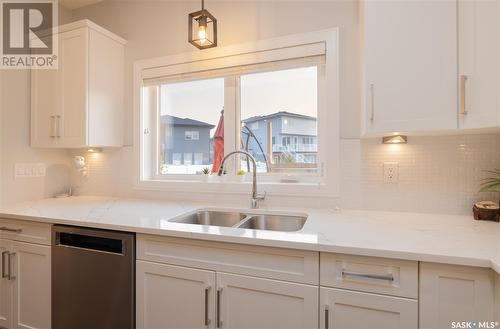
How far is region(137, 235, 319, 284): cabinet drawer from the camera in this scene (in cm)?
110

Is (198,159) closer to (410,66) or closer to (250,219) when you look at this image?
(250,219)

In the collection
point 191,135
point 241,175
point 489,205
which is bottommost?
point 489,205

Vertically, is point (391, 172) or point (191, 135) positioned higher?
point (191, 135)

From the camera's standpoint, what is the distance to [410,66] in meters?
1.27

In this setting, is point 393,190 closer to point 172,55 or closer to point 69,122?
point 172,55

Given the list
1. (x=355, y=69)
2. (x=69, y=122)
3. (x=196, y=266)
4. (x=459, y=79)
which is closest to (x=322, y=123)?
(x=355, y=69)

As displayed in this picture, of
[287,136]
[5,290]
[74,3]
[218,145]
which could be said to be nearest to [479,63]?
[287,136]

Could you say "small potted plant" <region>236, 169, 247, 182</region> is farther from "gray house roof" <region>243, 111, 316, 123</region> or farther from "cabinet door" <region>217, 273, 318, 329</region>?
"cabinet door" <region>217, 273, 318, 329</region>

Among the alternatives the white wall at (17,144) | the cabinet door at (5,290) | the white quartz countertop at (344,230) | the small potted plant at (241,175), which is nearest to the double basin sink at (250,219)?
the white quartz countertop at (344,230)

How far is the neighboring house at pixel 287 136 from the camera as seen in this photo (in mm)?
1858

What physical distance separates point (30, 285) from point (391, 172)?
232cm

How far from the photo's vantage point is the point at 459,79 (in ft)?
3.92

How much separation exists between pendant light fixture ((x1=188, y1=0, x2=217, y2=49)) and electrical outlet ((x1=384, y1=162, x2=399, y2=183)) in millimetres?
1351

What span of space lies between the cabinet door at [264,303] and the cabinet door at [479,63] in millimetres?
1032
